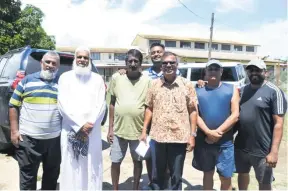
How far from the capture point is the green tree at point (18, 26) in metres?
14.0

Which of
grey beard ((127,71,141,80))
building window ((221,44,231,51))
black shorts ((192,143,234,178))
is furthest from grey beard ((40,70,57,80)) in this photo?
building window ((221,44,231,51))

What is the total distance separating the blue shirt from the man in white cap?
116cm

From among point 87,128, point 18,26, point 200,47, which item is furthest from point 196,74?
point 200,47

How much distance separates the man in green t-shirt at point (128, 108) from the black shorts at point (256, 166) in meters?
1.20

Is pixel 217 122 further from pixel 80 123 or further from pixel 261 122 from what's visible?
pixel 80 123

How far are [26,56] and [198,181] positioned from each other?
3.48 m

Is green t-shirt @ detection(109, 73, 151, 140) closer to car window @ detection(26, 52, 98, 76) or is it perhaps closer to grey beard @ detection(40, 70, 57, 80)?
grey beard @ detection(40, 70, 57, 80)

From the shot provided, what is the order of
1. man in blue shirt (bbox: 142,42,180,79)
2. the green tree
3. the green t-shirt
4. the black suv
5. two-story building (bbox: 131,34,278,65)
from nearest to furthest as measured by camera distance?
the green t-shirt, man in blue shirt (bbox: 142,42,180,79), the black suv, the green tree, two-story building (bbox: 131,34,278,65)

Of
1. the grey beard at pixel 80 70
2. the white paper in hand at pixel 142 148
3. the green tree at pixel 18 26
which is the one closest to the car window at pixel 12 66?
the grey beard at pixel 80 70

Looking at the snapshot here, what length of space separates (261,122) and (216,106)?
0.52 metres

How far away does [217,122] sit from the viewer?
338 centimetres

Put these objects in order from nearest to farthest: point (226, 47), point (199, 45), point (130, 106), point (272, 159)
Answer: point (272, 159) < point (130, 106) < point (199, 45) < point (226, 47)

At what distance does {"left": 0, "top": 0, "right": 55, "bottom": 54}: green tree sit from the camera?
14.0 m

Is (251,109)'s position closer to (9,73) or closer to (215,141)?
(215,141)
